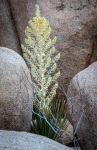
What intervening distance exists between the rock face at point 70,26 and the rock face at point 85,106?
100 inches

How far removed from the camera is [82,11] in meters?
7.57

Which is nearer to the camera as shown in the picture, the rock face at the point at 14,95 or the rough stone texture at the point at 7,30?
the rock face at the point at 14,95

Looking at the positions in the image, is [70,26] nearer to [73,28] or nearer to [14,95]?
[73,28]

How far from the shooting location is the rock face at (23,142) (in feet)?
11.5

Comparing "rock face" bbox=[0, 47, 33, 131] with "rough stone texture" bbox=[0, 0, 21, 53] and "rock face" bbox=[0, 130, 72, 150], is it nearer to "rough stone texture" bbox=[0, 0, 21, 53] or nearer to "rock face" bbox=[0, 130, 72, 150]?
"rock face" bbox=[0, 130, 72, 150]

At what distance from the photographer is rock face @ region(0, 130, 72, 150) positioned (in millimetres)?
3512

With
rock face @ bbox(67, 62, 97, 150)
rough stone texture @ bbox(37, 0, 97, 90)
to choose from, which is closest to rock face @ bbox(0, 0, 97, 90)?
rough stone texture @ bbox(37, 0, 97, 90)

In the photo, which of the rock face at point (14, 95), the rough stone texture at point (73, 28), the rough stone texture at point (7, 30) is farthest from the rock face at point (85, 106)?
the rough stone texture at point (7, 30)

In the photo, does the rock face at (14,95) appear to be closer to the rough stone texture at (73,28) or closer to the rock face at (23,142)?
the rock face at (23,142)

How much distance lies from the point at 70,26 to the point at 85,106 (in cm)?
297

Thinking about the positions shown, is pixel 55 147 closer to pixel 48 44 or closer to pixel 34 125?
pixel 34 125

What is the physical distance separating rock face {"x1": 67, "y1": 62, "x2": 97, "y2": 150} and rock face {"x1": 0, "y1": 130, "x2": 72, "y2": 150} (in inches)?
40.3

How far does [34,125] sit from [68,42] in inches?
92.7

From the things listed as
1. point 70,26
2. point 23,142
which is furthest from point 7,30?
point 23,142
